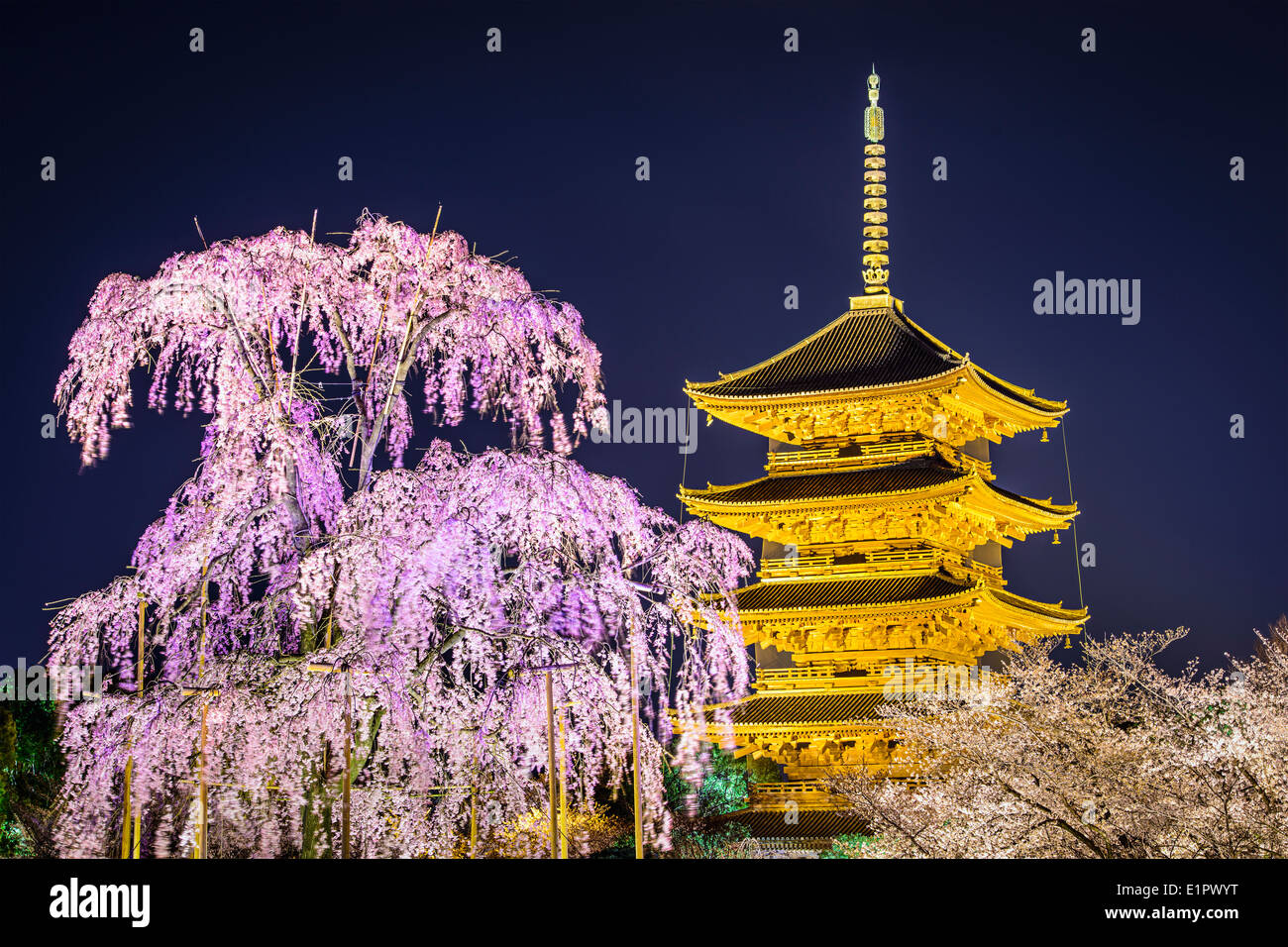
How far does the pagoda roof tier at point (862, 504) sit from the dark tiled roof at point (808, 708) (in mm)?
3475

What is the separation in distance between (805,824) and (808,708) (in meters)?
2.35

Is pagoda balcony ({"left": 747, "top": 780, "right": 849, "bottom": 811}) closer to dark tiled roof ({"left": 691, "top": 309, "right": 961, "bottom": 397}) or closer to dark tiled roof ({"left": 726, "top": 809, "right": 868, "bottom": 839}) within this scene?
dark tiled roof ({"left": 726, "top": 809, "right": 868, "bottom": 839})

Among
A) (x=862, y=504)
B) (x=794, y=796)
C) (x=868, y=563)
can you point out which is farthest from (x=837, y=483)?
(x=794, y=796)

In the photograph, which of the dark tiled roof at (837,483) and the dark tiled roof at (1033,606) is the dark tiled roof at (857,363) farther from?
the dark tiled roof at (1033,606)

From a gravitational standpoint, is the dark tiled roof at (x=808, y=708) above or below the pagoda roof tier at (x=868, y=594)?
below

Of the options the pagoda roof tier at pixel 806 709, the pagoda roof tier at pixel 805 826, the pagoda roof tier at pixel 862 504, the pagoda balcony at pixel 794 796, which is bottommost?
the pagoda roof tier at pixel 805 826

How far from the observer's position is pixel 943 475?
1251 inches

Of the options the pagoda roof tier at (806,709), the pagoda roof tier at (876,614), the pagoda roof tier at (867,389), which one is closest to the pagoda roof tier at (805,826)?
the pagoda roof tier at (806,709)

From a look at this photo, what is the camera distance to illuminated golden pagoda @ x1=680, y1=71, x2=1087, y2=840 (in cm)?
3136

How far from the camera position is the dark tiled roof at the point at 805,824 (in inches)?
1180

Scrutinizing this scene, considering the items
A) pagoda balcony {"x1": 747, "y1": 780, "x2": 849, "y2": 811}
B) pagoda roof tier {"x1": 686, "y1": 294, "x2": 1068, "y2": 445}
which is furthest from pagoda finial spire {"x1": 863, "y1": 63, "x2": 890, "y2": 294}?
pagoda balcony {"x1": 747, "y1": 780, "x2": 849, "y2": 811}

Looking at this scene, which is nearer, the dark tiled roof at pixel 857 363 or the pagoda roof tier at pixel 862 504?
the pagoda roof tier at pixel 862 504
